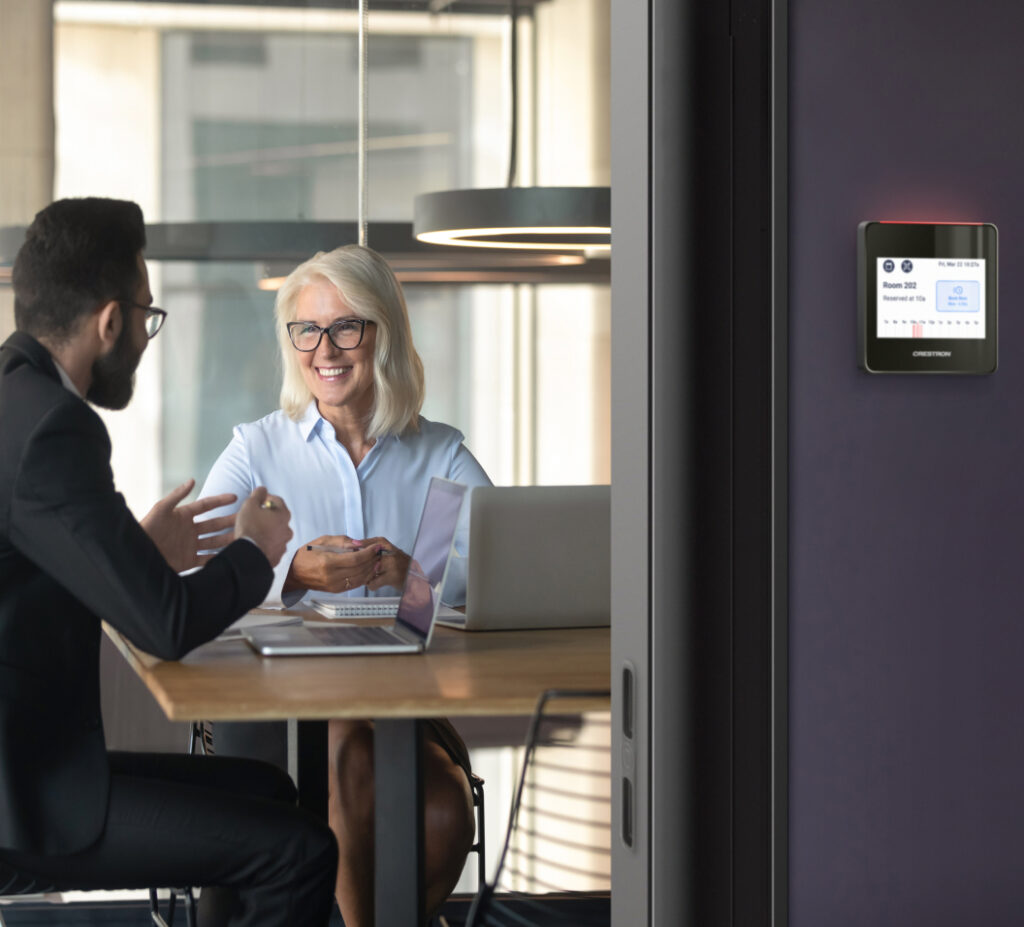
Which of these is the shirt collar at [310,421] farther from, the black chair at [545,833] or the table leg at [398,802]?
the black chair at [545,833]

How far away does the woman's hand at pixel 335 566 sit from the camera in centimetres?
289

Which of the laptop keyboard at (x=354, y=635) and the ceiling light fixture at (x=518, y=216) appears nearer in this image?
the laptop keyboard at (x=354, y=635)

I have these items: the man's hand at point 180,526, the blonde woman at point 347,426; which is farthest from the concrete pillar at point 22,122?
the man's hand at point 180,526

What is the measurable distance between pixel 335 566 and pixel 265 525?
1.55 feet

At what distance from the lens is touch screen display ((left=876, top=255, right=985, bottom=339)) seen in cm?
137

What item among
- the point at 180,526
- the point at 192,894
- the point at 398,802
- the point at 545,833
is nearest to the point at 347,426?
the point at 180,526

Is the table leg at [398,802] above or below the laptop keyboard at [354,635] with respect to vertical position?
below

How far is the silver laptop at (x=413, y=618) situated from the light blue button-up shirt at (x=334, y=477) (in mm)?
852

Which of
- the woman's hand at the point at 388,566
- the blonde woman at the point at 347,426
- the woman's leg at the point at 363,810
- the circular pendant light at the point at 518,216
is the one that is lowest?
the woman's leg at the point at 363,810

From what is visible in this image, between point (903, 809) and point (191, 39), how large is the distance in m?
4.32

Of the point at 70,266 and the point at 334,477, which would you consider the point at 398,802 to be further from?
the point at 334,477

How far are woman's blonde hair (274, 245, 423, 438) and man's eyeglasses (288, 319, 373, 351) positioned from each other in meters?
0.03

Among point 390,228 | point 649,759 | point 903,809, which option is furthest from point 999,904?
point 390,228

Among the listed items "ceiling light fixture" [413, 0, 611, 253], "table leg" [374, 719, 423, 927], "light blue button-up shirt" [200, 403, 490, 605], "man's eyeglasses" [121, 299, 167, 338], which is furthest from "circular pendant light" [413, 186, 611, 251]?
"table leg" [374, 719, 423, 927]
